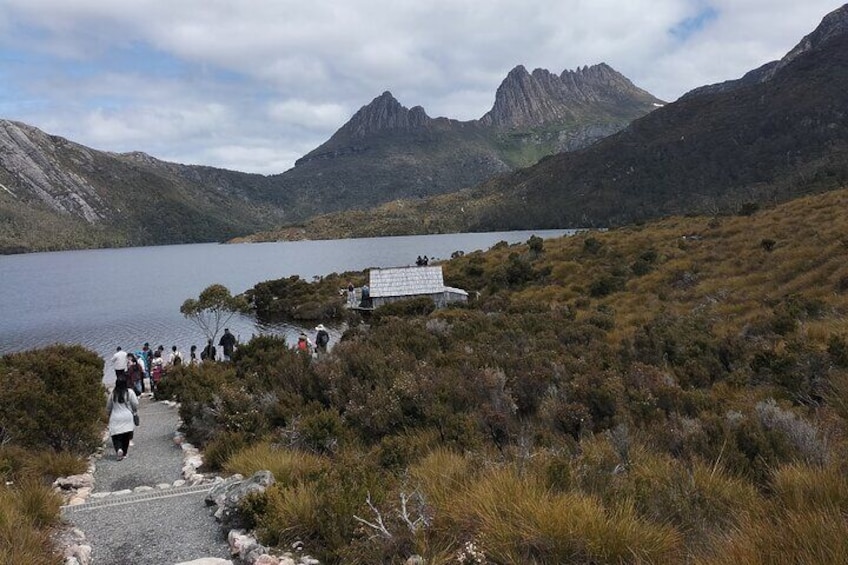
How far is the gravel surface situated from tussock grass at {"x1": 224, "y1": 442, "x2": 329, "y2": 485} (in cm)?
67

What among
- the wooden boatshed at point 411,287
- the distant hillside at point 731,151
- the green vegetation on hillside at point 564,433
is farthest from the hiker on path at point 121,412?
the distant hillside at point 731,151

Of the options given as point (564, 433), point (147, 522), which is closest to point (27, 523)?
point (147, 522)

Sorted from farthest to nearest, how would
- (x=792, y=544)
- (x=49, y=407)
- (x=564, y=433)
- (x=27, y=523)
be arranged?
1. (x=49, y=407)
2. (x=564, y=433)
3. (x=27, y=523)
4. (x=792, y=544)

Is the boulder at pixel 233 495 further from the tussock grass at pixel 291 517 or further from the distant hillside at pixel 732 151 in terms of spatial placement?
the distant hillside at pixel 732 151

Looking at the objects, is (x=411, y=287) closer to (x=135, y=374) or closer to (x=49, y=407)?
(x=135, y=374)

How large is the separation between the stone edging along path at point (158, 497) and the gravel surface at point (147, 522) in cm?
4

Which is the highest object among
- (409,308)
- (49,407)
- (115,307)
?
(49,407)

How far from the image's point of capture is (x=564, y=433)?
326 inches

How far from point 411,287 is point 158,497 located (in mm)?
31028

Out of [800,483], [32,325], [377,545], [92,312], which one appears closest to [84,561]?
[377,545]

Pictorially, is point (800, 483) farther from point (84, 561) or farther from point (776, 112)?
point (776, 112)

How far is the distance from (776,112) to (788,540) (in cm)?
19935

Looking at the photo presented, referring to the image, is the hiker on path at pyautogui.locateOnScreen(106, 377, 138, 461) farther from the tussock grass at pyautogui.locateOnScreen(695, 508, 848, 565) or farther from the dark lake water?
the dark lake water

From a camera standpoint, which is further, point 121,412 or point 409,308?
point 409,308
